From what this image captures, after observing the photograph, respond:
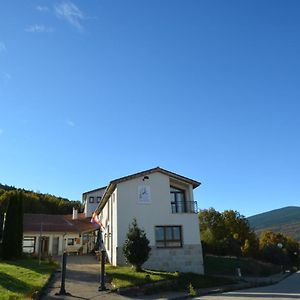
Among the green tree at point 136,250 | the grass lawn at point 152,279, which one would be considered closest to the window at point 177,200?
the green tree at point 136,250

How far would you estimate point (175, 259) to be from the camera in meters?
27.3

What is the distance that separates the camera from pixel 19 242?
31.8 metres

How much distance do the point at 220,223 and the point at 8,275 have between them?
144ft

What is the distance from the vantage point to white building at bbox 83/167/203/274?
27156mm

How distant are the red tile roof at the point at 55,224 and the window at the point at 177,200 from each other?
1843cm

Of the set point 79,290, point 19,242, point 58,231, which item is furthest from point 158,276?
point 58,231

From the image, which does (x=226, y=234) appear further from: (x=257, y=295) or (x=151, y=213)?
(x=257, y=295)

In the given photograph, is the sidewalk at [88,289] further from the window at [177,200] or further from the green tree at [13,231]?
the green tree at [13,231]

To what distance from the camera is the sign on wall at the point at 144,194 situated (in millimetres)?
28203

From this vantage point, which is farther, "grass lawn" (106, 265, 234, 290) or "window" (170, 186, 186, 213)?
Result: "window" (170, 186, 186, 213)

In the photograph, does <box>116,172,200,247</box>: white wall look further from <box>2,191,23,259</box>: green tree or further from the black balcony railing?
<box>2,191,23,259</box>: green tree

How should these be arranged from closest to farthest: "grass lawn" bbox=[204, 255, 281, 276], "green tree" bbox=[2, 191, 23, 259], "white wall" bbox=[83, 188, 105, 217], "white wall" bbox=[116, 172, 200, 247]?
"white wall" bbox=[116, 172, 200, 247] → "green tree" bbox=[2, 191, 23, 259] → "grass lawn" bbox=[204, 255, 281, 276] → "white wall" bbox=[83, 188, 105, 217]

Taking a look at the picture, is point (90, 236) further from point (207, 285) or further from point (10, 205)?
point (207, 285)

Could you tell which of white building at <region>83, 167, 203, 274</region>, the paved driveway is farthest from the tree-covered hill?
the paved driveway
